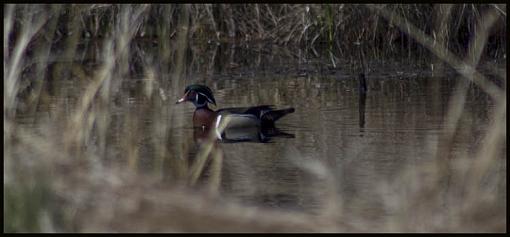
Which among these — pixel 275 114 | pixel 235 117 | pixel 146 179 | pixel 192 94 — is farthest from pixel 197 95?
pixel 146 179

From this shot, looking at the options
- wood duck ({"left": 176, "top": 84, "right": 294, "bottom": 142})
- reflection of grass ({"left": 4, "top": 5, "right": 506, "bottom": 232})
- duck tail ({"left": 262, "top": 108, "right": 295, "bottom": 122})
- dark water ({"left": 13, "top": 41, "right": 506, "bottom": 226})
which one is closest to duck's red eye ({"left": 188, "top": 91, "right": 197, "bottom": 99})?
wood duck ({"left": 176, "top": 84, "right": 294, "bottom": 142})

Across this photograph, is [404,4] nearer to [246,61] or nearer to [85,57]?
[246,61]

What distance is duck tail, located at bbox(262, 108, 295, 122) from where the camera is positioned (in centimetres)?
925

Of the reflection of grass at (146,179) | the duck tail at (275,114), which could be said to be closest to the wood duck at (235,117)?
the duck tail at (275,114)

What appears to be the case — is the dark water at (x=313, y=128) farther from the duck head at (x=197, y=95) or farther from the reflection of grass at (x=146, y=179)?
the duck head at (x=197, y=95)

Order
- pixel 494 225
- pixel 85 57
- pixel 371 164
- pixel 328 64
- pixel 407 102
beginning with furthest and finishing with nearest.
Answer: pixel 85 57 < pixel 328 64 < pixel 407 102 < pixel 371 164 < pixel 494 225

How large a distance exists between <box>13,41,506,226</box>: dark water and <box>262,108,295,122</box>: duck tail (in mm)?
76

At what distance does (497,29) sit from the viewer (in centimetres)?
1264

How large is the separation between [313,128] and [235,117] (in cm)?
92

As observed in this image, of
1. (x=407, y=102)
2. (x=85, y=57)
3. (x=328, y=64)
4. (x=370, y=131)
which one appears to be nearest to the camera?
(x=370, y=131)

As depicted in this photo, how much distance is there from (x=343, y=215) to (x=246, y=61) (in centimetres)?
759

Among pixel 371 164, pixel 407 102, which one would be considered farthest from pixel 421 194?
pixel 407 102

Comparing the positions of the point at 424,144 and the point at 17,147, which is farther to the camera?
the point at 424,144

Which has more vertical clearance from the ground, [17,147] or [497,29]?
[497,29]
